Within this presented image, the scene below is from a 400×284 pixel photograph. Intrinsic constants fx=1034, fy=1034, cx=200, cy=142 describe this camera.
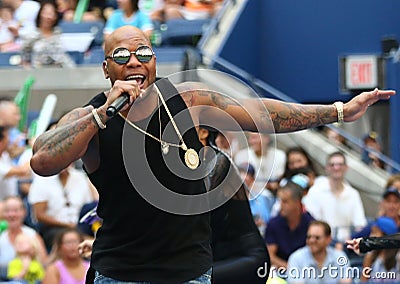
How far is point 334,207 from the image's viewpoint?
29.8 feet

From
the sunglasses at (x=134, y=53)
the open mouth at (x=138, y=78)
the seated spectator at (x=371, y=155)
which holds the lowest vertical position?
the seated spectator at (x=371, y=155)

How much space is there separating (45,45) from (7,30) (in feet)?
3.03

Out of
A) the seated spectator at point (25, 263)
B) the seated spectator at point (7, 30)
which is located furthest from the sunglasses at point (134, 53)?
the seated spectator at point (7, 30)

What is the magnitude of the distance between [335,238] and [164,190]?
16.0ft

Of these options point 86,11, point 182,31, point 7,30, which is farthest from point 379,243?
point 86,11

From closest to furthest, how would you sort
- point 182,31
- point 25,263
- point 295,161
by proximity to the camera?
point 25,263 → point 295,161 → point 182,31

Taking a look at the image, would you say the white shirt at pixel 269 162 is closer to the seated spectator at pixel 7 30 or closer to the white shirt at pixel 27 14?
the white shirt at pixel 27 14

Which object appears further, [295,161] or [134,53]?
[295,161]

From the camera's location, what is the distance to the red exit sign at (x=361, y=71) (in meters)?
12.3

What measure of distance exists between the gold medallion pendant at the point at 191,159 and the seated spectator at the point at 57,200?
15.1 feet

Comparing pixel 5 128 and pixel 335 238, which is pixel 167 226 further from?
pixel 5 128

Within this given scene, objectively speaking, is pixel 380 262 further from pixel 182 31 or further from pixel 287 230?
pixel 182 31

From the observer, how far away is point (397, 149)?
11.5 meters

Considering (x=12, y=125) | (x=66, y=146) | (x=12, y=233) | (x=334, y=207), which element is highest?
(x=66, y=146)
